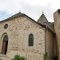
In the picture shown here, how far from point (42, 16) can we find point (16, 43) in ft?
35.9

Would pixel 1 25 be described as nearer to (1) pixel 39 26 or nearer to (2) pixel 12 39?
(2) pixel 12 39

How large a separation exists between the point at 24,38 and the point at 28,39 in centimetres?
61

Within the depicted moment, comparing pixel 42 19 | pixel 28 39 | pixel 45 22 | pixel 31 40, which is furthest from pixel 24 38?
pixel 42 19

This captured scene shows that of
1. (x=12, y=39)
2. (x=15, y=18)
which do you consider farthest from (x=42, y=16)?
(x=12, y=39)

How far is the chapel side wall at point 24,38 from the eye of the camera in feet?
54.6

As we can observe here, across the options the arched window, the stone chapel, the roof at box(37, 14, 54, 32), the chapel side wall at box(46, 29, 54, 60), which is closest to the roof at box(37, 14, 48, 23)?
the roof at box(37, 14, 54, 32)

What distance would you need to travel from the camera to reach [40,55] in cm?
1631

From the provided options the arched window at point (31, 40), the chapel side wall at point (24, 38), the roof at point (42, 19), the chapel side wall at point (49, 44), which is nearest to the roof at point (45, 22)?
the roof at point (42, 19)

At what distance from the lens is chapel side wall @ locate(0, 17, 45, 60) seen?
16.7m

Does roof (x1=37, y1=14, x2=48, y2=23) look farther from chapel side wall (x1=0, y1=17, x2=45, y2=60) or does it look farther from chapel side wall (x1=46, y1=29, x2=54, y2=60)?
chapel side wall (x1=0, y1=17, x2=45, y2=60)

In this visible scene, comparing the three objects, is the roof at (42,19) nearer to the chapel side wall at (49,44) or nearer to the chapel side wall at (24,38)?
the chapel side wall at (49,44)

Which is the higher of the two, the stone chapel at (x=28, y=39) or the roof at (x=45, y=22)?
the roof at (x=45, y=22)

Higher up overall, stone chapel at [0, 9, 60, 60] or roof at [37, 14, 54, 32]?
roof at [37, 14, 54, 32]

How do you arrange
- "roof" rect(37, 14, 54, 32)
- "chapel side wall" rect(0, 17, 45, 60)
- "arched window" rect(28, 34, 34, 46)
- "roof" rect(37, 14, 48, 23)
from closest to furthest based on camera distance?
"chapel side wall" rect(0, 17, 45, 60), "arched window" rect(28, 34, 34, 46), "roof" rect(37, 14, 54, 32), "roof" rect(37, 14, 48, 23)
